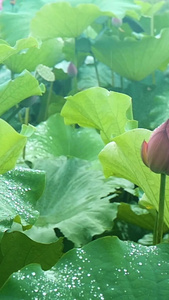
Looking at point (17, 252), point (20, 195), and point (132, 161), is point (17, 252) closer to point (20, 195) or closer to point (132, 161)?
point (20, 195)

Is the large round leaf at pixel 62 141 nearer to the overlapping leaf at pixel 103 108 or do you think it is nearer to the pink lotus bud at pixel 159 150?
the overlapping leaf at pixel 103 108

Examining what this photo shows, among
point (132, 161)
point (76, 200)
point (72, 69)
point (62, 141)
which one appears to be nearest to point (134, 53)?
point (72, 69)

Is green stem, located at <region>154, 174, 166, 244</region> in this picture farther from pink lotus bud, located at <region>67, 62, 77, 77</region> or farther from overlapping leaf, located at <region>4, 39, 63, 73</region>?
pink lotus bud, located at <region>67, 62, 77, 77</region>

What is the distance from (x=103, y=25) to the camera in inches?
77.2

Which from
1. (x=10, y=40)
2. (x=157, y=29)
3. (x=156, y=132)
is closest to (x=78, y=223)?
(x=156, y=132)

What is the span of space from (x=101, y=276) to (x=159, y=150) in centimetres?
16

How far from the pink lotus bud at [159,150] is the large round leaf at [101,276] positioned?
10cm

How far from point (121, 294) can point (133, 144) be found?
21 cm

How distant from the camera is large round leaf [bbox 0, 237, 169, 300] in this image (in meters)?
0.54

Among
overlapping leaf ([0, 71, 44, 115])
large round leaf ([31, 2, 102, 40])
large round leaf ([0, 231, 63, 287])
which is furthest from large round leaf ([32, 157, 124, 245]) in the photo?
large round leaf ([31, 2, 102, 40])

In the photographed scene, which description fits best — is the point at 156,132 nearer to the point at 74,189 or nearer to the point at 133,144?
the point at 133,144

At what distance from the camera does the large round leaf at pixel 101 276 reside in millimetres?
540

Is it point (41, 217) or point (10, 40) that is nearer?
point (41, 217)

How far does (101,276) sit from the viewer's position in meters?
0.56
